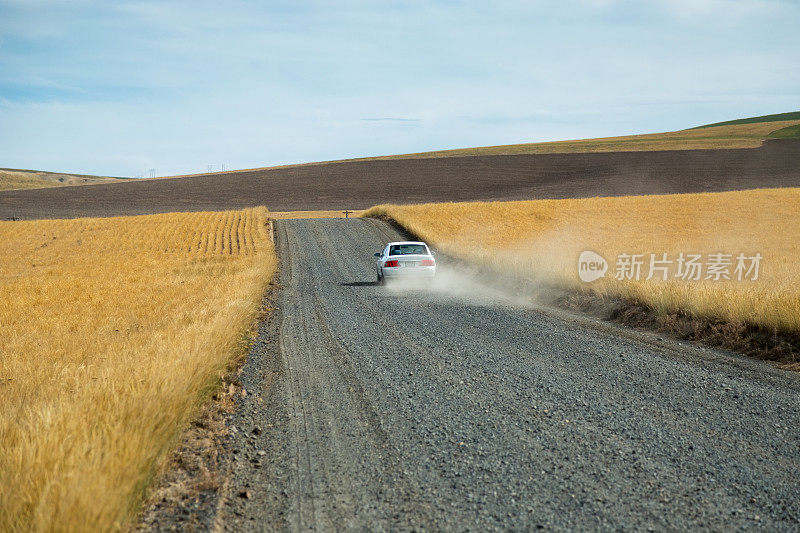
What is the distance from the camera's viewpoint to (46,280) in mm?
22312

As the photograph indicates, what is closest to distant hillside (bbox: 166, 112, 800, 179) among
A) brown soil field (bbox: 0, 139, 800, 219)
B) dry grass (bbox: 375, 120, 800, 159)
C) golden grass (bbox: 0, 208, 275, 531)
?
dry grass (bbox: 375, 120, 800, 159)

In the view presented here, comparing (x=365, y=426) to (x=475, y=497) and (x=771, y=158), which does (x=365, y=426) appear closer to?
(x=475, y=497)

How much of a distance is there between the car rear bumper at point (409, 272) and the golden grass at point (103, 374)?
4098 mm

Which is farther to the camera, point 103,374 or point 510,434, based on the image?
point 103,374

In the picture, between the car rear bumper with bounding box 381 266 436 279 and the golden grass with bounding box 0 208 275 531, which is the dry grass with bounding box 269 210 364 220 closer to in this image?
the golden grass with bounding box 0 208 275 531

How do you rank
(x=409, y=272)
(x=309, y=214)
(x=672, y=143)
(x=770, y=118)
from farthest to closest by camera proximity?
(x=770, y=118) < (x=672, y=143) < (x=309, y=214) < (x=409, y=272)

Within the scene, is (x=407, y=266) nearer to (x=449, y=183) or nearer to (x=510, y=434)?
(x=510, y=434)

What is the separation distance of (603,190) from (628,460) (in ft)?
217

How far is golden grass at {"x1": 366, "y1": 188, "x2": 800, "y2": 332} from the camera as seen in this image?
37.3 feet

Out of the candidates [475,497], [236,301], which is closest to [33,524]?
[475,497]

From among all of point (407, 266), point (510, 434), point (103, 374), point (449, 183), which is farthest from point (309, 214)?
point (510, 434)

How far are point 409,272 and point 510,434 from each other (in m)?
14.0

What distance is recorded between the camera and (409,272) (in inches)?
782

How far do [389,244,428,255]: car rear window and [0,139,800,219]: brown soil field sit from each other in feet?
154
